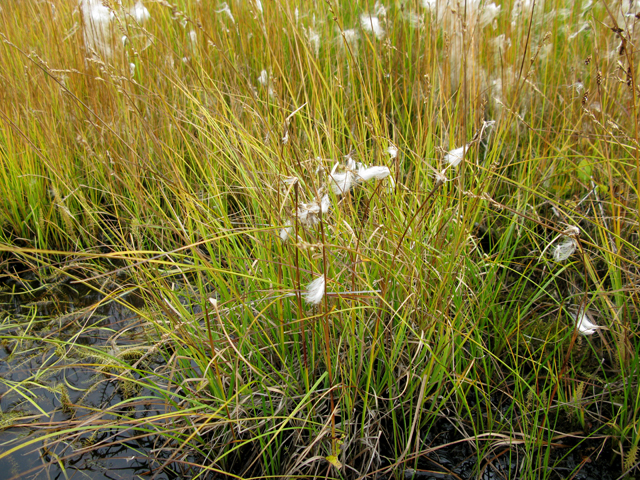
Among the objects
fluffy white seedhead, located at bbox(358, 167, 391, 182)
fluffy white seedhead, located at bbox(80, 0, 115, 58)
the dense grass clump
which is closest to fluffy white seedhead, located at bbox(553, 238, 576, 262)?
the dense grass clump

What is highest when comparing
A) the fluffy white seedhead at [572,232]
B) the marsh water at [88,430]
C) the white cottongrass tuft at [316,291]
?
the fluffy white seedhead at [572,232]

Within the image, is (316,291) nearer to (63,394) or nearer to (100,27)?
(63,394)

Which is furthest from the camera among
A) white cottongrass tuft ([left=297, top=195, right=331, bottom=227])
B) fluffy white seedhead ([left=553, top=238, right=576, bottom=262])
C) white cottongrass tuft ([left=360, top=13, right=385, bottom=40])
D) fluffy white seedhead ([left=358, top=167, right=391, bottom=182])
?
white cottongrass tuft ([left=360, top=13, right=385, bottom=40])

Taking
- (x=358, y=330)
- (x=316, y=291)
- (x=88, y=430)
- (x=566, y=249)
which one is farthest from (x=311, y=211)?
(x=88, y=430)

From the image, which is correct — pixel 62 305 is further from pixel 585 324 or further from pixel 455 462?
pixel 585 324

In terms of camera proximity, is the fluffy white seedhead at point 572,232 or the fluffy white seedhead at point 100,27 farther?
the fluffy white seedhead at point 100,27

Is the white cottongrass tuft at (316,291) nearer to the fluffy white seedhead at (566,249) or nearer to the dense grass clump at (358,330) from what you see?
the dense grass clump at (358,330)

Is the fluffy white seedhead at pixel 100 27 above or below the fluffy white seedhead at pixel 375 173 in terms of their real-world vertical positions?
above

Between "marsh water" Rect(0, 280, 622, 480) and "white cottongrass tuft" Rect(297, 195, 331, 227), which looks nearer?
"white cottongrass tuft" Rect(297, 195, 331, 227)

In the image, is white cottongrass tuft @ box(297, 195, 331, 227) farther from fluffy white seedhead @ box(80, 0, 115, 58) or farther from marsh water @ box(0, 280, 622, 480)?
fluffy white seedhead @ box(80, 0, 115, 58)

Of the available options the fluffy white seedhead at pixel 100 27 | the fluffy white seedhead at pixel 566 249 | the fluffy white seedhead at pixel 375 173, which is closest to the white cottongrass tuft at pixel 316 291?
the fluffy white seedhead at pixel 375 173

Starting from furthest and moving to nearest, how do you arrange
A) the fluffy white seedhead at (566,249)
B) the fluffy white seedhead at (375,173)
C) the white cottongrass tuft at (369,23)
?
the white cottongrass tuft at (369,23)
the fluffy white seedhead at (566,249)
the fluffy white seedhead at (375,173)

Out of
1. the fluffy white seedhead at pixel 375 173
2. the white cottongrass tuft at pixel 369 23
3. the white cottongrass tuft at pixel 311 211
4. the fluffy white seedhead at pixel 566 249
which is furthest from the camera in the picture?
the white cottongrass tuft at pixel 369 23

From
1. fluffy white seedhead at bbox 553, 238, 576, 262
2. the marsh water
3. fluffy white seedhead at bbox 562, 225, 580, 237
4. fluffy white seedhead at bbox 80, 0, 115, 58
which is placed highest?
fluffy white seedhead at bbox 80, 0, 115, 58
